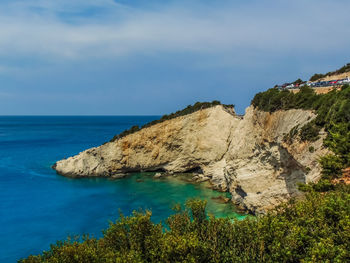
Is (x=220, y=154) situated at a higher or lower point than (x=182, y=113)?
lower

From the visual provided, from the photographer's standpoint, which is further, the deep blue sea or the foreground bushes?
the deep blue sea

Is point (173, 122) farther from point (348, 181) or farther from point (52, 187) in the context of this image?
point (348, 181)

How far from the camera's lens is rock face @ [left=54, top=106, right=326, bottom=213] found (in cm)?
2803

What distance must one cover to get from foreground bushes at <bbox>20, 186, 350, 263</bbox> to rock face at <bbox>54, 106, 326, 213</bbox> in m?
12.0

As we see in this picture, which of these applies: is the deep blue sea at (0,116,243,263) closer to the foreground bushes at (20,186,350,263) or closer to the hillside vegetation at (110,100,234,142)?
the hillside vegetation at (110,100,234,142)

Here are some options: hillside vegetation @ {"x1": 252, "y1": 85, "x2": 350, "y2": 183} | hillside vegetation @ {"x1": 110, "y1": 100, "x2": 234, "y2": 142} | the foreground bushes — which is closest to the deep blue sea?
hillside vegetation @ {"x1": 110, "y1": 100, "x2": 234, "y2": 142}

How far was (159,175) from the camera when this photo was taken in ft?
169

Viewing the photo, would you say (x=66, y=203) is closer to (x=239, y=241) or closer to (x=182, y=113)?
(x=182, y=113)

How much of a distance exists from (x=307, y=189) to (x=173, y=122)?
37.4 meters

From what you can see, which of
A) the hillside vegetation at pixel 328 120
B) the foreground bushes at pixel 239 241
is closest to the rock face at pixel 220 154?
the hillside vegetation at pixel 328 120

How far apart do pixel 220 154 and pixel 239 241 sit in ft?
117

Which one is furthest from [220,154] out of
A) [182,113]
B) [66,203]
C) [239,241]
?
[239,241]

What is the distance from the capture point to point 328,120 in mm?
21766

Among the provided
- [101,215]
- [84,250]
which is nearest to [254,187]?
[101,215]
